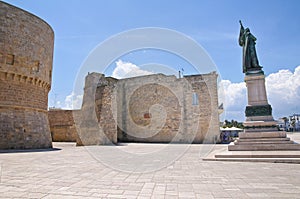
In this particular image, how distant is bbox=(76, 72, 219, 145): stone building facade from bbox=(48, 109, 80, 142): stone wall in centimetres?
363

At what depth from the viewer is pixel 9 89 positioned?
11695 millimetres

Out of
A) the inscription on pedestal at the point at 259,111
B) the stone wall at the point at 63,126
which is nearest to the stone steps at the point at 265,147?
the inscription on pedestal at the point at 259,111

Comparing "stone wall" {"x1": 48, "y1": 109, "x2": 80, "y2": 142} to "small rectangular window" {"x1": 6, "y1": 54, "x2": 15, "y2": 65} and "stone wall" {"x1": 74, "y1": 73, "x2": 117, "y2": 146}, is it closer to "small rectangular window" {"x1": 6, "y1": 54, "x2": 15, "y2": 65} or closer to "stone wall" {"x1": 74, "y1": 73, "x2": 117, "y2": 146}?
"stone wall" {"x1": 74, "y1": 73, "x2": 117, "y2": 146}

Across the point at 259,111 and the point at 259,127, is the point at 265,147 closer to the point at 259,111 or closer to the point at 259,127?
the point at 259,127

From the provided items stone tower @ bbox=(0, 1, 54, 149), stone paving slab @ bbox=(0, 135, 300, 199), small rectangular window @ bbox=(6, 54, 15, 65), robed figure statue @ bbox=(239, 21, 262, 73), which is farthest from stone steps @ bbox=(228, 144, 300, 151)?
small rectangular window @ bbox=(6, 54, 15, 65)

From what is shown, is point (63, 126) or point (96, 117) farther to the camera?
point (63, 126)

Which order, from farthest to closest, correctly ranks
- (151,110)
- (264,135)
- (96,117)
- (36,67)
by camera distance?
1. (151,110)
2. (96,117)
3. (36,67)
4. (264,135)

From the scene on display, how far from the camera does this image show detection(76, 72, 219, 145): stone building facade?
615 inches

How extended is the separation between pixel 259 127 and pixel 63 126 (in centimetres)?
1957

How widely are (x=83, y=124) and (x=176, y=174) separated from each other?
1246cm

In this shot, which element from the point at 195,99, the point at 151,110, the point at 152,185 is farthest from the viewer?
the point at 151,110

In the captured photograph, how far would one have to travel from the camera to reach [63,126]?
22000 mm

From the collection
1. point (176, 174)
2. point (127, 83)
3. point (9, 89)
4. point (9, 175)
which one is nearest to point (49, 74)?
point (9, 89)

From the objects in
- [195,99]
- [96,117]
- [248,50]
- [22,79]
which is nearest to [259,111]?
[248,50]
